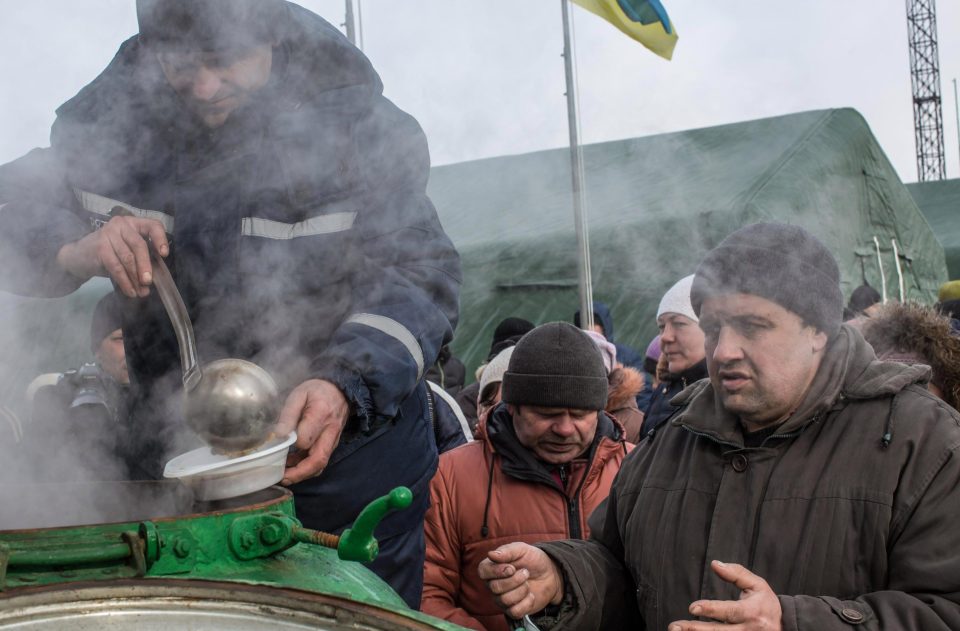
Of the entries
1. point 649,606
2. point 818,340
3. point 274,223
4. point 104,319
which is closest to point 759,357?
point 818,340

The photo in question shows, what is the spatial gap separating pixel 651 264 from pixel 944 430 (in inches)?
215

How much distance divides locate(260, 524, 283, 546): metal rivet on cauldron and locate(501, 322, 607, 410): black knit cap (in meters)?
1.61

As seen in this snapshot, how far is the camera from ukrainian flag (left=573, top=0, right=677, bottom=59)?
5340 millimetres

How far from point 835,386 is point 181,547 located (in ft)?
4.02

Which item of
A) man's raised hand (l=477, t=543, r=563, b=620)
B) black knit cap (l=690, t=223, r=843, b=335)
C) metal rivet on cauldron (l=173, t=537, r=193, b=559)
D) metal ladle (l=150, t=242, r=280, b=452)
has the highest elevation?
black knit cap (l=690, t=223, r=843, b=335)

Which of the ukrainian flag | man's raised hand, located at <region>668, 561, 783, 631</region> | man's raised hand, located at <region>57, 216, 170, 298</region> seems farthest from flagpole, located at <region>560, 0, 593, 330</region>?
man's raised hand, located at <region>57, 216, 170, 298</region>

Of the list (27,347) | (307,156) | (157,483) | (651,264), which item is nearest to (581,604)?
(157,483)

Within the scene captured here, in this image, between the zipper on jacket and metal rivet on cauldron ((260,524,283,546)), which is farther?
the zipper on jacket

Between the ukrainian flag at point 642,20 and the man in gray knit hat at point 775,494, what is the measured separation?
3.69 meters

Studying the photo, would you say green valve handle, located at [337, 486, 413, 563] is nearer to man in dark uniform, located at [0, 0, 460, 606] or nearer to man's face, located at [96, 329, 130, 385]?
man in dark uniform, located at [0, 0, 460, 606]

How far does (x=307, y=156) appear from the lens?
171 cm

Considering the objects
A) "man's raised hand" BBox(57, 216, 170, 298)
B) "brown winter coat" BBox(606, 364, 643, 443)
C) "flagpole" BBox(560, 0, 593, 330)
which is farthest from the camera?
"flagpole" BBox(560, 0, 593, 330)

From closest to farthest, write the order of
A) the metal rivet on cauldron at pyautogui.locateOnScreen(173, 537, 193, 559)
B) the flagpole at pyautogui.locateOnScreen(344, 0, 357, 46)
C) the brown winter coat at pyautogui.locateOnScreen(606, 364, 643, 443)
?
1. the metal rivet on cauldron at pyautogui.locateOnScreen(173, 537, 193, 559)
2. the flagpole at pyautogui.locateOnScreen(344, 0, 357, 46)
3. the brown winter coat at pyautogui.locateOnScreen(606, 364, 643, 443)

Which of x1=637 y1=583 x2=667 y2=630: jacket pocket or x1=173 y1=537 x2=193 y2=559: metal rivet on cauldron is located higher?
x1=173 y1=537 x2=193 y2=559: metal rivet on cauldron
